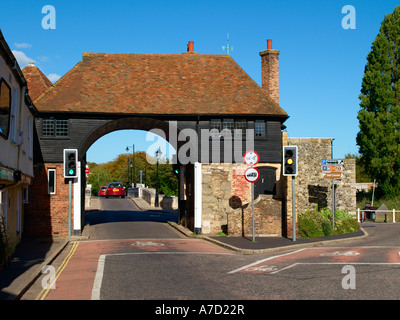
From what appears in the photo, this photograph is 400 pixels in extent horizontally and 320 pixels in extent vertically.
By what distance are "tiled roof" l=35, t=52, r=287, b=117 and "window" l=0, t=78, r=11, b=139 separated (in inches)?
394

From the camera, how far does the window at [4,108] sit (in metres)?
14.1

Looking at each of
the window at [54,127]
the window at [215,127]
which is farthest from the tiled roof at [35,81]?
the window at [215,127]

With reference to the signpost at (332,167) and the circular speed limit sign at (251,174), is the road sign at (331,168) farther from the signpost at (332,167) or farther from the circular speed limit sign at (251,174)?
the circular speed limit sign at (251,174)

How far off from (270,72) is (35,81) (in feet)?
43.3

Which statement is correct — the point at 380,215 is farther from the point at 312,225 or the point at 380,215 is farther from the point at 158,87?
the point at 158,87

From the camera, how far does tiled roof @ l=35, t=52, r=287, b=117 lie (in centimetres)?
2581

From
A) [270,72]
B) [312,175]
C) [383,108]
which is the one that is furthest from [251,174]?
[383,108]

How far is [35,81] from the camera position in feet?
95.7

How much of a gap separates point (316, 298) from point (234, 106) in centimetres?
1750

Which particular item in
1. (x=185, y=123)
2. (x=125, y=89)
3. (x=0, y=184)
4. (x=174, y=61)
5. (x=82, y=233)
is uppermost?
(x=174, y=61)

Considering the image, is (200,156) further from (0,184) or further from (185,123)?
(0,184)

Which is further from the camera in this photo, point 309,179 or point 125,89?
point 309,179

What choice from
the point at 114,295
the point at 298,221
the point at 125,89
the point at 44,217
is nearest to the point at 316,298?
the point at 114,295

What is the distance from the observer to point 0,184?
47.9 feet
